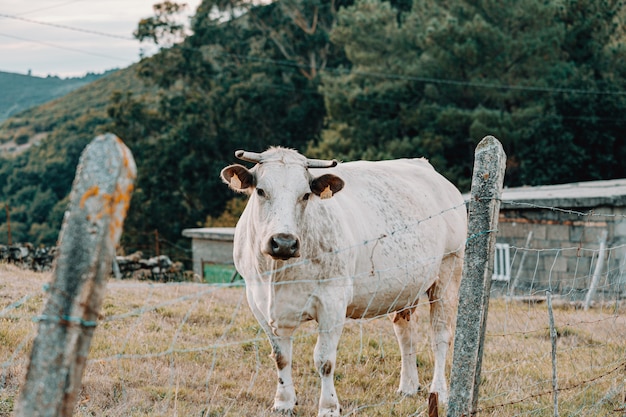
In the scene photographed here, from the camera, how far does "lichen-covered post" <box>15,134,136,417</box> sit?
86.4 inches

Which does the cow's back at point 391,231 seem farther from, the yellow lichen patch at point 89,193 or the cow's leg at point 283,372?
the yellow lichen patch at point 89,193

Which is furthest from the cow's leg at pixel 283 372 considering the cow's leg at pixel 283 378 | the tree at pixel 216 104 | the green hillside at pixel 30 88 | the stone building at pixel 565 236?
the green hillside at pixel 30 88

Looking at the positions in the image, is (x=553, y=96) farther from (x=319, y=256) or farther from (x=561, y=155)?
(x=319, y=256)

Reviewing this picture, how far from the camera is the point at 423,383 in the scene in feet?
22.9

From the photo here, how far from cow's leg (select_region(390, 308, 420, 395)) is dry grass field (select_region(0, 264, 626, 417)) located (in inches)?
5.3

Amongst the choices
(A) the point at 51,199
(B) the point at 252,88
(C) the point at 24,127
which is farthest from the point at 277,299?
(C) the point at 24,127

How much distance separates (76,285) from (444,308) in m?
5.11

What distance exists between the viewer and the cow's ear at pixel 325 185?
18.2ft

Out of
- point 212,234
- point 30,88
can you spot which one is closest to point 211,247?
point 212,234

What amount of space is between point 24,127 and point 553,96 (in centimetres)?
7033

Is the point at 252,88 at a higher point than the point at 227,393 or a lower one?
higher

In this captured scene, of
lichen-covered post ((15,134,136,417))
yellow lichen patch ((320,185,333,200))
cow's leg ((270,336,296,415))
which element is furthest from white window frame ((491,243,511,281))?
lichen-covered post ((15,134,136,417))

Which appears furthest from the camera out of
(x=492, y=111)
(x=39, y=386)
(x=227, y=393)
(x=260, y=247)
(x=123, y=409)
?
(x=492, y=111)

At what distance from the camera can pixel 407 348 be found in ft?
22.8
